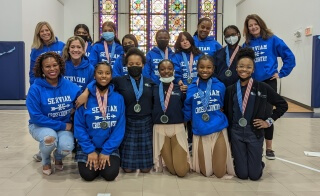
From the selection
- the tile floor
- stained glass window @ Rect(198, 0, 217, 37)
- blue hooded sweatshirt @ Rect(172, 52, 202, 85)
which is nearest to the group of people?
the tile floor

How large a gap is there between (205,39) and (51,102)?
2.24m

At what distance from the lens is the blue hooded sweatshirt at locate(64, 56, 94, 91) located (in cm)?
419

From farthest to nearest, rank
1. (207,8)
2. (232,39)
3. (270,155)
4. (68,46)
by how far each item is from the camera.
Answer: (207,8)
(270,155)
(232,39)
(68,46)

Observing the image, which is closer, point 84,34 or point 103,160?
point 103,160

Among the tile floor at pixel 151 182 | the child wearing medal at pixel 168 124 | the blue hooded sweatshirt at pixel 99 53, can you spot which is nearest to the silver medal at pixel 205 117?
the child wearing medal at pixel 168 124

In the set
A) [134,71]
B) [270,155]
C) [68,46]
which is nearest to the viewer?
[134,71]

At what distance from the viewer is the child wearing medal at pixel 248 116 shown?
3.74 m

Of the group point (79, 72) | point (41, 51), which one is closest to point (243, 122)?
point (79, 72)

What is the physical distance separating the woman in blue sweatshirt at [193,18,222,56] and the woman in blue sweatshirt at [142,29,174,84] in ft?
1.44

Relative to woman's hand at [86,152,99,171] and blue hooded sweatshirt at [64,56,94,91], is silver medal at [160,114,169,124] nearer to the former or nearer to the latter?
woman's hand at [86,152,99,171]

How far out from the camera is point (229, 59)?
4.34 meters

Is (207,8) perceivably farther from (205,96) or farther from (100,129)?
(100,129)

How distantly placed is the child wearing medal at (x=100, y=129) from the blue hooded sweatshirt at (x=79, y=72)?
515 millimetres

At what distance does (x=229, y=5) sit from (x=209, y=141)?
12.9 metres
